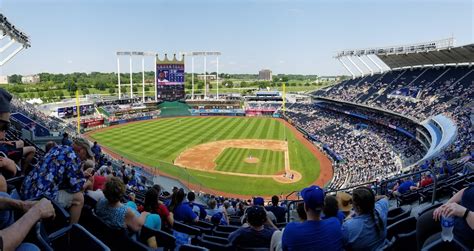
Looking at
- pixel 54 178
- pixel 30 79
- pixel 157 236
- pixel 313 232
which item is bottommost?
pixel 157 236

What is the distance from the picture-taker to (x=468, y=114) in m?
28.1

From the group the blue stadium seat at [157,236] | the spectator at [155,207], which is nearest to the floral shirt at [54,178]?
the blue stadium seat at [157,236]

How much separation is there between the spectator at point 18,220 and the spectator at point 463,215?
3.41 metres

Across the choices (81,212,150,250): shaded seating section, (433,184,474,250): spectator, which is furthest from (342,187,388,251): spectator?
(81,212,150,250): shaded seating section

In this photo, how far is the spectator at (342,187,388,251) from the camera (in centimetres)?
413

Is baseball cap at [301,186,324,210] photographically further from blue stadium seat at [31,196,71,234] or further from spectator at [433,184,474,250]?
blue stadium seat at [31,196,71,234]

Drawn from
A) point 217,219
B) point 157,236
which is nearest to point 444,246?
point 157,236

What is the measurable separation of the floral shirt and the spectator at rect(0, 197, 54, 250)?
1.04m

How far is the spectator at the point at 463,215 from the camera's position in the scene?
325 cm

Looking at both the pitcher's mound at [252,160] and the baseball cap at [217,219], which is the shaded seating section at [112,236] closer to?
the baseball cap at [217,219]

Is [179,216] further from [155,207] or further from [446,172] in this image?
[446,172]

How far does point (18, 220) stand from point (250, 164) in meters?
34.3

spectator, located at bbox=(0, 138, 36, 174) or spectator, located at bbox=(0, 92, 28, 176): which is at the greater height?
spectator, located at bbox=(0, 92, 28, 176)

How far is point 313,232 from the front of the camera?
12.3ft
